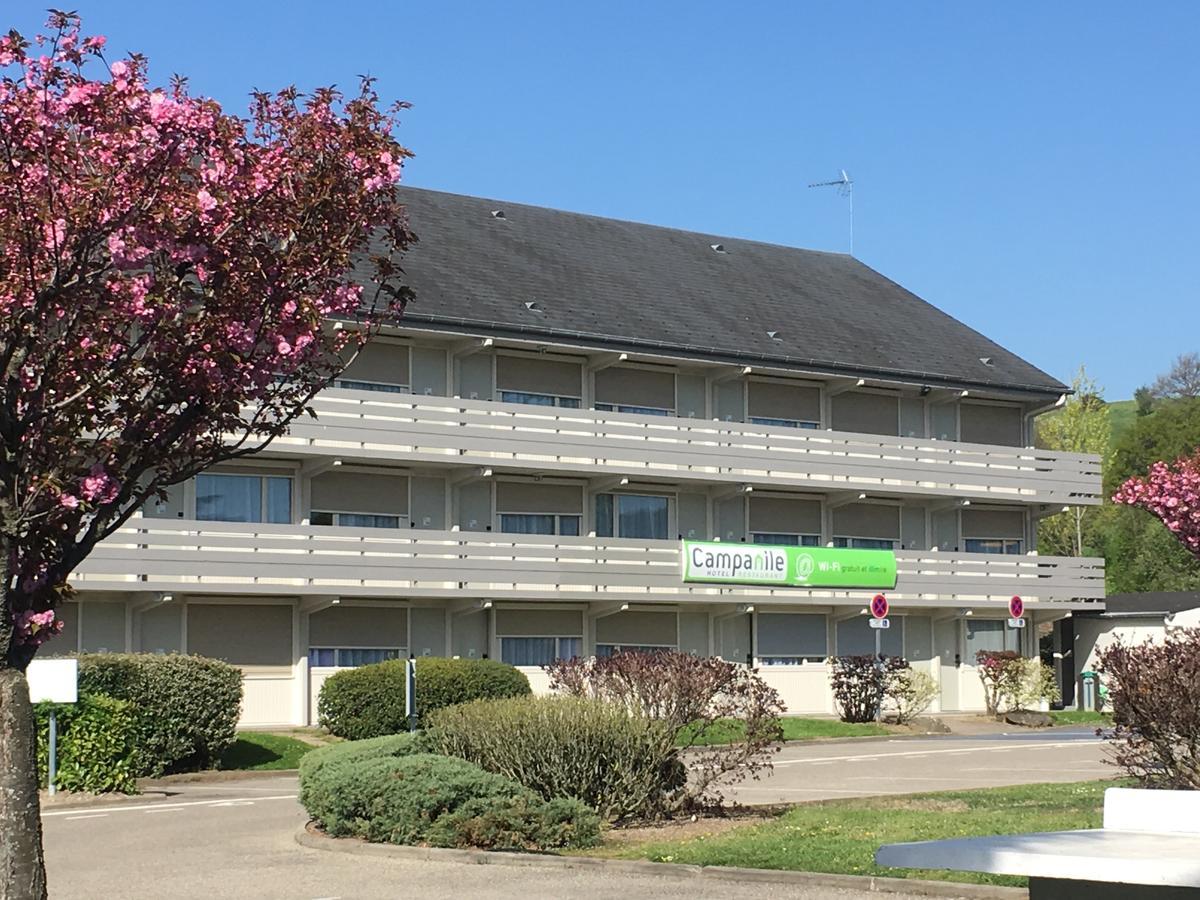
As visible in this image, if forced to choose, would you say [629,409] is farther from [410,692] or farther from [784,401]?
[410,692]

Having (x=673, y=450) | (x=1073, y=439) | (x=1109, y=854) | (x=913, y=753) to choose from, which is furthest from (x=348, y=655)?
(x=1073, y=439)

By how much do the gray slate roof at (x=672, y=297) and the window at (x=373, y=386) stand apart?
1.71 meters

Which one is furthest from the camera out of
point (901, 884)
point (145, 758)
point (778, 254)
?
point (778, 254)

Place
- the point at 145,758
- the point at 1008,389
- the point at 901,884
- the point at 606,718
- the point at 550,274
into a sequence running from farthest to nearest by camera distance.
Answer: the point at 1008,389 < the point at 550,274 < the point at 145,758 < the point at 606,718 < the point at 901,884

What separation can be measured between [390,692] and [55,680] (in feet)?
34.1

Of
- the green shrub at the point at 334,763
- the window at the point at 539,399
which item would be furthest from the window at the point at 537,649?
the green shrub at the point at 334,763

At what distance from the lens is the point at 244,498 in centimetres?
3941

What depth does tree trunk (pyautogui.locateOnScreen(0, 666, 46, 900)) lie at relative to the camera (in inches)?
404

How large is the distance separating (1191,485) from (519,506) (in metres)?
16.8

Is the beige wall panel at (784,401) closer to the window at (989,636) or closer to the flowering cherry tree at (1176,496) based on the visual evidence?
the window at (989,636)

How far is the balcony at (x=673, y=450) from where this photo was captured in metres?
39.6

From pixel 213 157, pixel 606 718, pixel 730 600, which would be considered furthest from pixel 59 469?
pixel 730 600

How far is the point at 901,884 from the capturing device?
546 inches

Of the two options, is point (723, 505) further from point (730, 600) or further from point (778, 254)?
point (778, 254)
